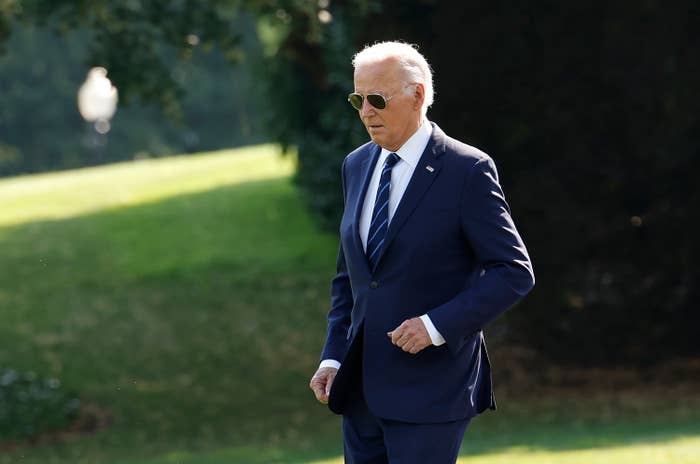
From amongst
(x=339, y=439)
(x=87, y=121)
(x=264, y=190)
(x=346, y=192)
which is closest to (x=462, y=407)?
(x=346, y=192)

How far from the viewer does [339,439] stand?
1398 centimetres

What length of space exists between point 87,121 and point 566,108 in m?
41.7

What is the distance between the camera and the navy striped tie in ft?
15.3

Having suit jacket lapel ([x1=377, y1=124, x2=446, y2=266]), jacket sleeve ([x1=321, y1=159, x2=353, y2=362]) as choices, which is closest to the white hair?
suit jacket lapel ([x1=377, y1=124, x2=446, y2=266])

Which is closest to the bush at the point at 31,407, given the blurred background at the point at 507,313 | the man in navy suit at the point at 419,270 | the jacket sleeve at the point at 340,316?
the blurred background at the point at 507,313

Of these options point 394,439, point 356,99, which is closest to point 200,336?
point 394,439

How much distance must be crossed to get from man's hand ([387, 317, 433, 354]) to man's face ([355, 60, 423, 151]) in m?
0.65

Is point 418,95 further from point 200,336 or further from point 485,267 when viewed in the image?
point 200,336

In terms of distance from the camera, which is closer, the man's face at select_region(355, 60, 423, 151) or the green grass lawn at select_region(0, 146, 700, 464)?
the man's face at select_region(355, 60, 423, 151)

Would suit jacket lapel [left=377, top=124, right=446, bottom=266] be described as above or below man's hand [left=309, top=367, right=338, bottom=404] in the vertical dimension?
above

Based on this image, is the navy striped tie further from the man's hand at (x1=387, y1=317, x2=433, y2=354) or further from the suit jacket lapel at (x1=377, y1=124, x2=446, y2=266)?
the man's hand at (x1=387, y1=317, x2=433, y2=354)

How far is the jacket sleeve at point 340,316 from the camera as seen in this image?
501cm

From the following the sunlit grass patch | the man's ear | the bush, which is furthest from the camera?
the sunlit grass patch

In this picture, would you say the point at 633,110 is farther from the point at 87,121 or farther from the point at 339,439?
the point at 87,121
